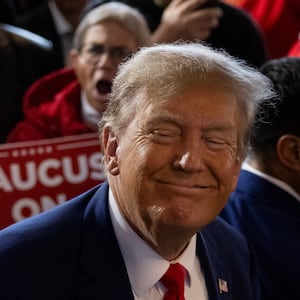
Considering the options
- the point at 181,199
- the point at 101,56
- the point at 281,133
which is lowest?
the point at 101,56

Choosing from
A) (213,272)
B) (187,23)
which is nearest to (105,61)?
(187,23)

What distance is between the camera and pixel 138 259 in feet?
5.19

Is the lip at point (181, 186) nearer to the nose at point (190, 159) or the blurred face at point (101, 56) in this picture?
the nose at point (190, 159)

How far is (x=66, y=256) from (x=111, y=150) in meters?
0.23

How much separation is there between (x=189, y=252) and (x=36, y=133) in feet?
4.08

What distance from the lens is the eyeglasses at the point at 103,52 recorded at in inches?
114

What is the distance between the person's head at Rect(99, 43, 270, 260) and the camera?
1.46 metres

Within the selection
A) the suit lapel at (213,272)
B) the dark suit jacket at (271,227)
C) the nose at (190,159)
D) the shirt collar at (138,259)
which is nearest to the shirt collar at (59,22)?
the dark suit jacket at (271,227)

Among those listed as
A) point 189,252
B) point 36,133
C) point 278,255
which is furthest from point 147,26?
point 189,252

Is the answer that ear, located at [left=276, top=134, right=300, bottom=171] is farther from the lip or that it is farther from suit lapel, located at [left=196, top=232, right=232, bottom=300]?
the lip

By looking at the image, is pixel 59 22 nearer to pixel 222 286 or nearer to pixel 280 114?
pixel 280 114

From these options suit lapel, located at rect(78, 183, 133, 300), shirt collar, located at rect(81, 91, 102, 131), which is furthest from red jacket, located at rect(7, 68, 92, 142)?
suit lapel, located at rect(78, 183, 133, 300)

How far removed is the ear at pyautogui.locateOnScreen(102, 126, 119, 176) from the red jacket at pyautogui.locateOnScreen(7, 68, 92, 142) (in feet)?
3.97

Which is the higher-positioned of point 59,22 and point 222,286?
point 222,286
